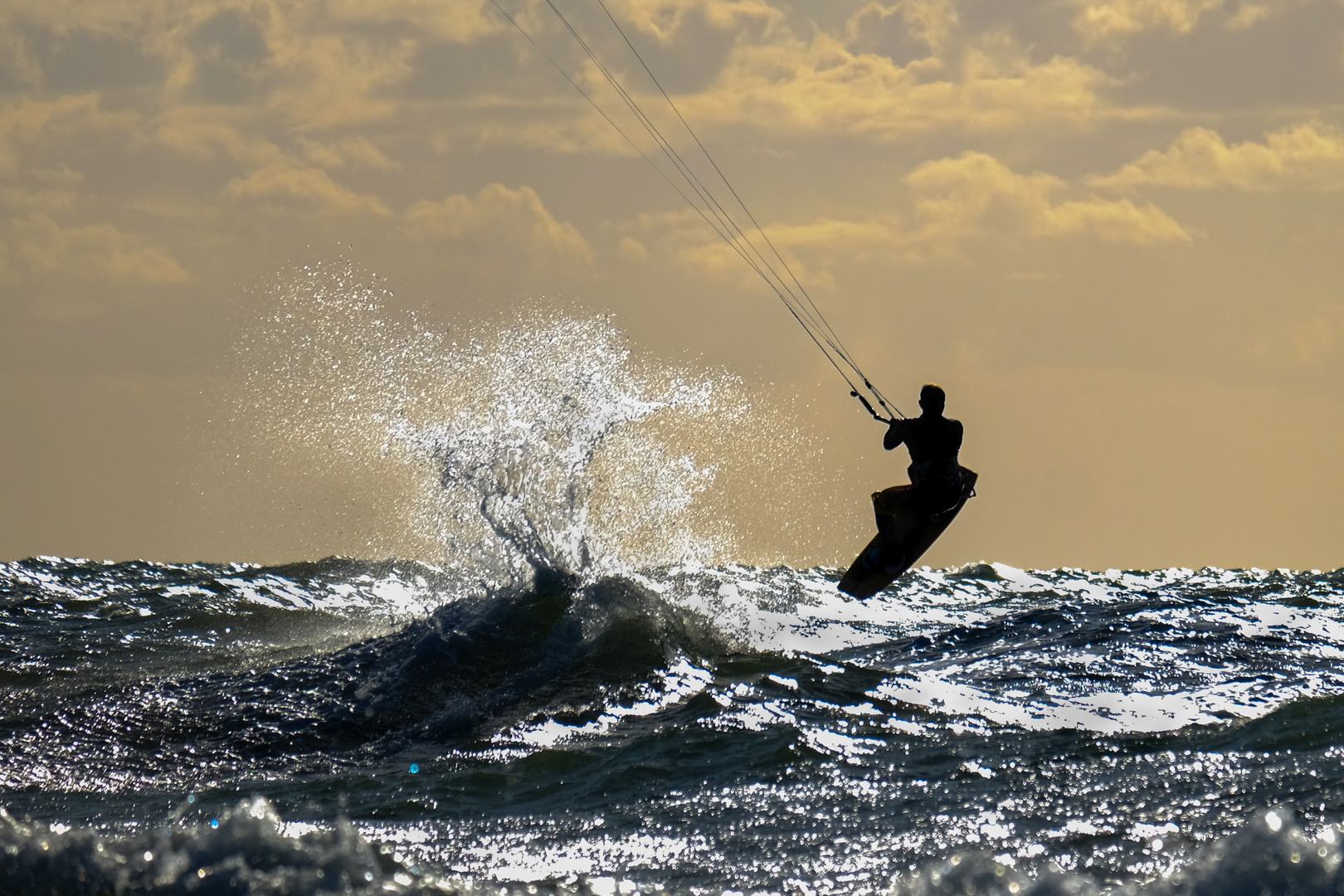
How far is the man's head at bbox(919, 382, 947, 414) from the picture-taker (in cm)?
1166

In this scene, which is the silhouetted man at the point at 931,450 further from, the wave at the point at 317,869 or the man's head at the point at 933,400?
the wave at the point at 317,869

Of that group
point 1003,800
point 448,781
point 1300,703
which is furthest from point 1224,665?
point 448,781

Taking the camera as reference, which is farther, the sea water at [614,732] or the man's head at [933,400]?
the man's head at [933,400]

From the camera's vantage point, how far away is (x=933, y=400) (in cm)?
1167

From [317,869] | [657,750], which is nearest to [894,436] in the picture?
Answer: [657,750]

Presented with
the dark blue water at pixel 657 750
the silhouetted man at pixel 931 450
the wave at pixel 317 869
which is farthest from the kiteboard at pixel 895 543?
the wave at pixel 317 869

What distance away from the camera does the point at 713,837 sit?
7.40 metres

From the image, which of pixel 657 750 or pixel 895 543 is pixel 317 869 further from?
pixel 895 543

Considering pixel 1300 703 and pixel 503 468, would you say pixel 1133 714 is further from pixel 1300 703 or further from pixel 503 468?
pixel 503 468

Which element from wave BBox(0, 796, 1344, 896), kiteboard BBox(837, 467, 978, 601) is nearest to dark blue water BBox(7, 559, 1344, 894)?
wave BBox(0, 796, 1344, 896)

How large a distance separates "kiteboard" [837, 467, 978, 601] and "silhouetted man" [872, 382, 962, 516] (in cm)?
13

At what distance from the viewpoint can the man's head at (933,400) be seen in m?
11.7

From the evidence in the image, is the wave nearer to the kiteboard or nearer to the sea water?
the sea water

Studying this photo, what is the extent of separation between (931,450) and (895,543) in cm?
115
